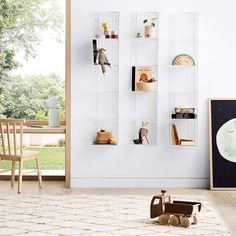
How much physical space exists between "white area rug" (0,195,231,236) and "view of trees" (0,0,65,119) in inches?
55.3

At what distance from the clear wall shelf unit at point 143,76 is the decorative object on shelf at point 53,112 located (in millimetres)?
808

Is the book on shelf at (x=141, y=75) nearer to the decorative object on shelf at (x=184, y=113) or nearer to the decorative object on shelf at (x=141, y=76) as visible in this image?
the decorative object on shelf at (x=141, y=76)

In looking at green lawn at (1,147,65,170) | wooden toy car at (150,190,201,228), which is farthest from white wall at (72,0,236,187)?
wooden toy car at (150,190,201,228)

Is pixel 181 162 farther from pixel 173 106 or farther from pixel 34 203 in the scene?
pixel 34 203

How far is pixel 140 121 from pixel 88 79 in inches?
28.2

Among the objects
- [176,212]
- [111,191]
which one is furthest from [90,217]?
[111,191]

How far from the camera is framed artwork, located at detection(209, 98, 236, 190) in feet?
20.8

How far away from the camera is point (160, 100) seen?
6.42 metres

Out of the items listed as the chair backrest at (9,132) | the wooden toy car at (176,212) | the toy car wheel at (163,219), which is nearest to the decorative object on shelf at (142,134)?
the chair backrest at (9,132)

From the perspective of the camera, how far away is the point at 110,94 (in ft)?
21.1

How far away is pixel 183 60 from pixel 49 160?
192 cm

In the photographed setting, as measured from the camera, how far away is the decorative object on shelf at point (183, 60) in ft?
20.7

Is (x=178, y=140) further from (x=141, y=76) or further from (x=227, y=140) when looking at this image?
(x=141, y=76)

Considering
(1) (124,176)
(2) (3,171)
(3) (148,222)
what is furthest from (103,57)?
(3) (148,222)
